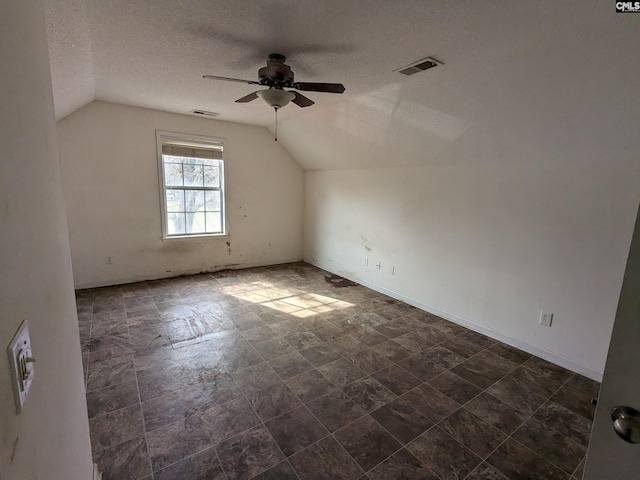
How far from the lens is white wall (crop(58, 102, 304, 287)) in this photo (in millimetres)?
4004

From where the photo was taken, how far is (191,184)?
4.88 metres

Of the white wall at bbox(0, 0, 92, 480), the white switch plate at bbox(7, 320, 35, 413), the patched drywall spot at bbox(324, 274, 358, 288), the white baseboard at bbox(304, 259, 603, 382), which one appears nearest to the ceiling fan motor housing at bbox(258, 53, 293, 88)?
the white wall at bbox(0, 0, 92, 480)

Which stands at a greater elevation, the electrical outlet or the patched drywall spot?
the electrical outlet

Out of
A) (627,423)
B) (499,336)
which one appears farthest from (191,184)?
(627,423)

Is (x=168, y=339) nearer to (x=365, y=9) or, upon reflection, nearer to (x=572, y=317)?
(x=365, y=9)

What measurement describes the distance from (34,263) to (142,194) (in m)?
4.22

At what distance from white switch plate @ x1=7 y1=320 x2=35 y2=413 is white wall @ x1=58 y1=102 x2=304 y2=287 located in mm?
4314

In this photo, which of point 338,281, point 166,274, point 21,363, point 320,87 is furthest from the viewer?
point 338,281

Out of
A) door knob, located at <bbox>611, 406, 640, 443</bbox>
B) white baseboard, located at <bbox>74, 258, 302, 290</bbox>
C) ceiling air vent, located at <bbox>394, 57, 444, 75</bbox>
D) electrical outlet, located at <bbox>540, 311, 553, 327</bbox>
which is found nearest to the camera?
door knob, located at <bbox>611, 406, 640, 443</bbox>

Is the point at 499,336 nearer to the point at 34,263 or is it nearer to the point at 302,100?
the point at 302,100

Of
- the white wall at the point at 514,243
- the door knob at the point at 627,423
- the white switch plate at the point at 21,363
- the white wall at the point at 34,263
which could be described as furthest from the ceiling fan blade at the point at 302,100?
the door knob at the point at 627,423

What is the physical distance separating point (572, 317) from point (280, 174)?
4643mm

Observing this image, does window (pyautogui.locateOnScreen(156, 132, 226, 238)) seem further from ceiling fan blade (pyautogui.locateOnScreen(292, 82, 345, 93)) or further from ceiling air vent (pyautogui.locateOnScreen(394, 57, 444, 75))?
ceiling air vent (pyautogui.locateOnScreen(394, 57, 444, 75))

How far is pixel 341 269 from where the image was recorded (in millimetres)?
5258
